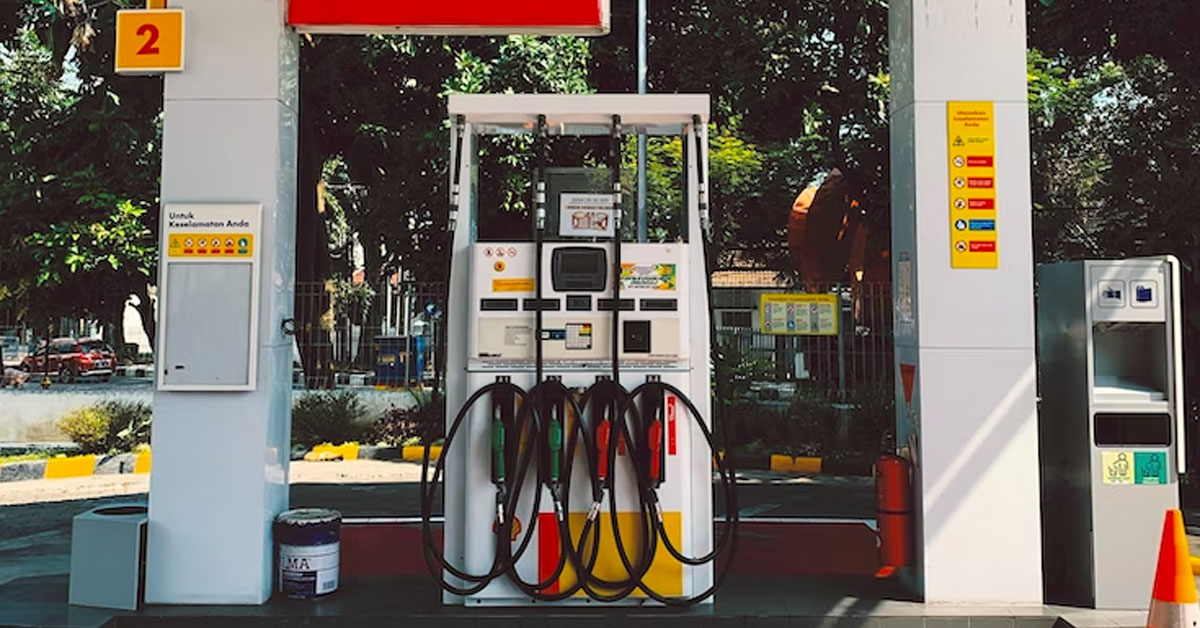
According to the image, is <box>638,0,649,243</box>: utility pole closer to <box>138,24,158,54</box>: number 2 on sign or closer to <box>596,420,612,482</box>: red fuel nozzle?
<box>596,420,612,482</box>: red fuel nozzle

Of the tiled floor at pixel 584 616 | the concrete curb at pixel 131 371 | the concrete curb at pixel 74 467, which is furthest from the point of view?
the concrete curb at pixel 131 371

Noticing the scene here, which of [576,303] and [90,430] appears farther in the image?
[90,430]

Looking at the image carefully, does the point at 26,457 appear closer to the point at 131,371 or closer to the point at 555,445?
the point at 131,371

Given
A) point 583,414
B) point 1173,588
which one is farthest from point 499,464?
point 1173,588

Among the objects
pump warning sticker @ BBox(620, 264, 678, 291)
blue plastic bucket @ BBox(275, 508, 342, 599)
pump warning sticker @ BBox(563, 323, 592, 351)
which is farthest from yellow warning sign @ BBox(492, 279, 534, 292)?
blue plastic bucket @ BBox(275, 508, 342, 599)

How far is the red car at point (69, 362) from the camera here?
13.8 metres

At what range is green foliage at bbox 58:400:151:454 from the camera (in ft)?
40.3

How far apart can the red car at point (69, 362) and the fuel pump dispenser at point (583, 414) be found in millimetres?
11382

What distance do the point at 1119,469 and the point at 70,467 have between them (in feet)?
36.2

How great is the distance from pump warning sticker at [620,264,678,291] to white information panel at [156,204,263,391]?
5.91 feet

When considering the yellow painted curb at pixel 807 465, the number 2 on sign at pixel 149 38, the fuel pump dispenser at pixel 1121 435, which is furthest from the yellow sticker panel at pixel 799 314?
the number 2 on sign at pixel 149 38

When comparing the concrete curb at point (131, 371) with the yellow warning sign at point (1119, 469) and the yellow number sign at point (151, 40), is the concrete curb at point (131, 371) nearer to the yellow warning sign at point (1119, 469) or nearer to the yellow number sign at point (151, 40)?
the yellow number sign at point (151, 40)

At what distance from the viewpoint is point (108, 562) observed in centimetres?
467

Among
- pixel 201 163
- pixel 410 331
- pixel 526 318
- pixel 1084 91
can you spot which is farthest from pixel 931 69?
pixel 1084 91
